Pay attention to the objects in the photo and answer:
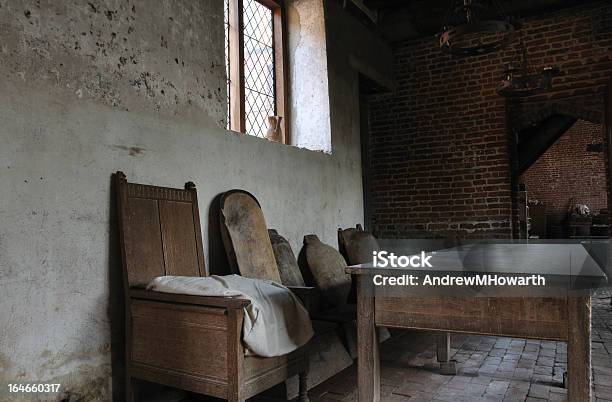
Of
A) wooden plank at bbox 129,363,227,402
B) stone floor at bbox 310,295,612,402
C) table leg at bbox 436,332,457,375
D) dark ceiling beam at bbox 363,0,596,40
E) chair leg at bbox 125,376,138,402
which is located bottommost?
stone floor at bbox 310,295,612,402

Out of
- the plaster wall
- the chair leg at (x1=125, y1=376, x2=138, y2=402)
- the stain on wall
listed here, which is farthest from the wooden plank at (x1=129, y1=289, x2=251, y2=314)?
the stain on wall

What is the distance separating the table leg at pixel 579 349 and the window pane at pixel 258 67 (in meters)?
3.24

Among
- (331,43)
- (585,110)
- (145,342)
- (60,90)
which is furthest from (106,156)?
(585,110)

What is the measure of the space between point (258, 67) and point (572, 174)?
542 inches

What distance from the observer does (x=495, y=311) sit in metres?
2.02

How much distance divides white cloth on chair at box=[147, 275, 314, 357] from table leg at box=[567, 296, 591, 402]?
1316 millimetres

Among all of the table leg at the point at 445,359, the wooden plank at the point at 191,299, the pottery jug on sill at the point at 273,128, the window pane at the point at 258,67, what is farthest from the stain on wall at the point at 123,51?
the table leg at the point at 445,359

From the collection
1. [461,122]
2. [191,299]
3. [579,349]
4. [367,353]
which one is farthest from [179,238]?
[461,122]

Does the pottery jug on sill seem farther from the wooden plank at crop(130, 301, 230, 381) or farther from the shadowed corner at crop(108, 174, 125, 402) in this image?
the wooden plank at crop(130, 301, 230, 381)

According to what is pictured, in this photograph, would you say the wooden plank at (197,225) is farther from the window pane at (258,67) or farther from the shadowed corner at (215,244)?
the window pane at (258,67)

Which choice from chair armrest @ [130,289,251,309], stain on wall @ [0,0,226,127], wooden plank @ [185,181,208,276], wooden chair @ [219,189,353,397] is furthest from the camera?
wooden chair @ [219,189,353,397]

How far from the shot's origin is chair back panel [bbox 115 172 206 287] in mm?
2709

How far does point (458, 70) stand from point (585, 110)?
1.74m

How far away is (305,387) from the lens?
9.12 ft
